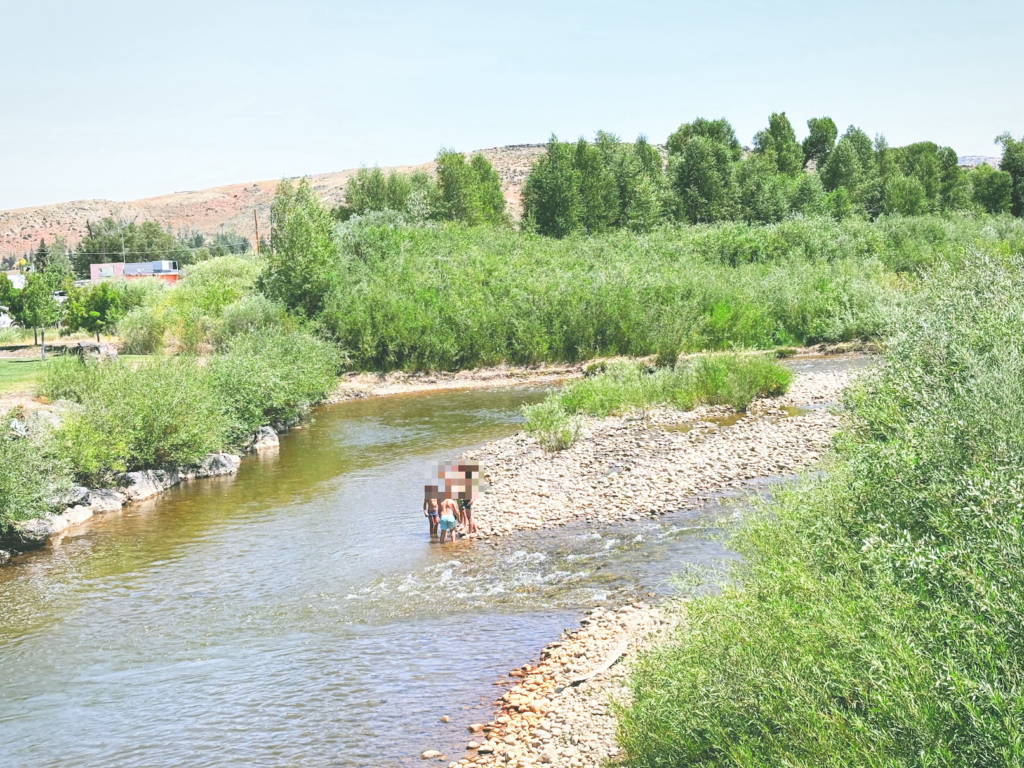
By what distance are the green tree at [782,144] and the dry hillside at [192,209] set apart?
36.4m

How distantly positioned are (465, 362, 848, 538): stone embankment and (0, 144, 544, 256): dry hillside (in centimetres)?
10579

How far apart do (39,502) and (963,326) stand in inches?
740

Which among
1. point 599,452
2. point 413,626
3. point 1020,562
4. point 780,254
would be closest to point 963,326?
point 1020,562

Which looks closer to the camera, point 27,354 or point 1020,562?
point 1020,562

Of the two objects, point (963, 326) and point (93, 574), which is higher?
point (963, 326)

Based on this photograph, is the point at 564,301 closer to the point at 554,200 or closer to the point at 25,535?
the point at 554,200

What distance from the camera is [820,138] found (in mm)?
116500

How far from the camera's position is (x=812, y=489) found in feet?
32.5

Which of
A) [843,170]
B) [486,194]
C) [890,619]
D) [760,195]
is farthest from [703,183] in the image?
[890,619]

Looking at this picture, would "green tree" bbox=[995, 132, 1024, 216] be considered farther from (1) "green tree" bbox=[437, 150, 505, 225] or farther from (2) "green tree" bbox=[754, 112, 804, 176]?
(1) "green tree" bbox=[437, 150, 505, 225]

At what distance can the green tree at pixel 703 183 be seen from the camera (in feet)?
266

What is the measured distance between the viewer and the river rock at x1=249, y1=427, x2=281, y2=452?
29125 mm

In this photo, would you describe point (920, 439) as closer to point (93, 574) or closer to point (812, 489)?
point (812, 489)

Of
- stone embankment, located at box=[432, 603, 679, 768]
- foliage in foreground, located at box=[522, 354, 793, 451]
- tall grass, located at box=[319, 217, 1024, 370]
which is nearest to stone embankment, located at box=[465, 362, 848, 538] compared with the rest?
foliage in foreground, located at box=[522, 354, 793, 451]
